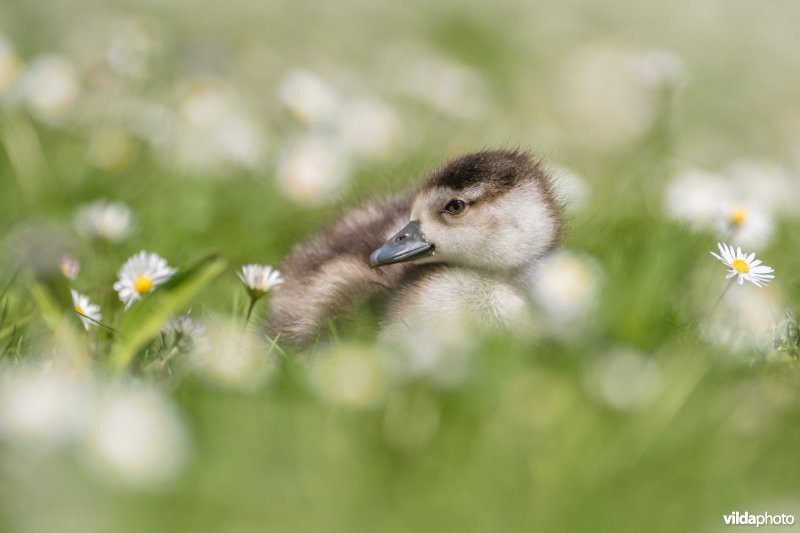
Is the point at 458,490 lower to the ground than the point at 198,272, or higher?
lower

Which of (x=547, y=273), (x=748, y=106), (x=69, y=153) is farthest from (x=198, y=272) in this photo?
(x=748, y=106)

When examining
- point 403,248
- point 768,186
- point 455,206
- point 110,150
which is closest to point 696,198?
point 768,186

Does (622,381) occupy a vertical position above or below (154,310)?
below

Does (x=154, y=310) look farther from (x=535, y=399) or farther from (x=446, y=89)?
(x=446, y=89)

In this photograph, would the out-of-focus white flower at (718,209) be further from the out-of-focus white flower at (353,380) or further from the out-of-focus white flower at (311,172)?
the out-of-focus white flower at (353,380)

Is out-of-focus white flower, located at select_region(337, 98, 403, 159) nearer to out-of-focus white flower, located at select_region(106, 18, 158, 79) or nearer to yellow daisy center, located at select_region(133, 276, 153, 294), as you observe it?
out-of-focus white flower, located at select_region(106, 18, 158, 79)

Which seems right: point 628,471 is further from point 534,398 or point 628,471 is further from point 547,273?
point 547,273
